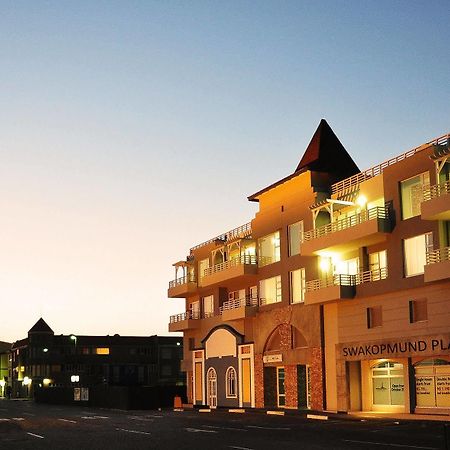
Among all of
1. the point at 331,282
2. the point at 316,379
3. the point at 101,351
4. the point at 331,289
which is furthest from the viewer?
the point at 101,351

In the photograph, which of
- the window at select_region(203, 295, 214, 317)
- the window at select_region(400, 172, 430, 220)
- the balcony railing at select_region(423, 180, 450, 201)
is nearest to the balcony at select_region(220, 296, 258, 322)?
the window at select_region(203, 295, 214, 317)

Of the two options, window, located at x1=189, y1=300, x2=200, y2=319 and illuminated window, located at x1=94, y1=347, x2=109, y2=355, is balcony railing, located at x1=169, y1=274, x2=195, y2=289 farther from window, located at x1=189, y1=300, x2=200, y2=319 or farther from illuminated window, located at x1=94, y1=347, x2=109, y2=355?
illuminated window, located at x1=94, y1=347, x2=109, y2=355

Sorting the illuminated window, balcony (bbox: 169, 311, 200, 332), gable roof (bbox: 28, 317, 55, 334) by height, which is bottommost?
the illuminated window

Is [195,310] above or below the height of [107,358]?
above

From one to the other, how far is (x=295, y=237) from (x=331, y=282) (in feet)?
19.0

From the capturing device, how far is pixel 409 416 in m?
35.3

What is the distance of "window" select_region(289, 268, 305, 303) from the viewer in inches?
1869

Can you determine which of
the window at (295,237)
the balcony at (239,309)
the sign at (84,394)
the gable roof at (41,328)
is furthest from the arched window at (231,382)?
the gable roof at (41,328)

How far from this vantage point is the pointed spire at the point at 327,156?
47656 mm

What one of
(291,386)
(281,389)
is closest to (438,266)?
(291,386)

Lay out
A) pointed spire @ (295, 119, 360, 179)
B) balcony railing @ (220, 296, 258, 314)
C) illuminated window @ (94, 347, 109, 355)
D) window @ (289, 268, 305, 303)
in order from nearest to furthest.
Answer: window @ (289, 268, 305, 303) < pointed spire @ (295, 119, 360, 179) < balcony railing @ (220, 296, 258, 314) < illuminated window @ (94, 347, 109, 355)

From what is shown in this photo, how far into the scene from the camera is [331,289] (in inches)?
1645

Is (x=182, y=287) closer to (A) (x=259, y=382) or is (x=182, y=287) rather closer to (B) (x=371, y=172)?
(A) (x=259, y=382)

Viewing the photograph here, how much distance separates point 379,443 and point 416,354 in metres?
Answer: 16.2
